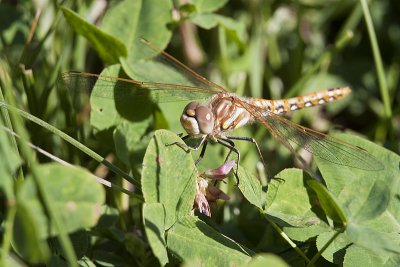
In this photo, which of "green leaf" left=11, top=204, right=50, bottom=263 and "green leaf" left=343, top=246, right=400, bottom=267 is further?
"green leaf" left=343, top=246, right=400, bottom=267

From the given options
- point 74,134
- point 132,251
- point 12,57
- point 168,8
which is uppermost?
point 168,8

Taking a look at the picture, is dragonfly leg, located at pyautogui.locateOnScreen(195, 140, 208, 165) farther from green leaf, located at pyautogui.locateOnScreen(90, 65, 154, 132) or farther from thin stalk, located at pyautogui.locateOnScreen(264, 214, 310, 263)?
thin stalk, located at pyautogui.locateOnScreen(264, 214, 310, 263)

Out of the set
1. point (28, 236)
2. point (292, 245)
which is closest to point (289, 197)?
point (292, 245)

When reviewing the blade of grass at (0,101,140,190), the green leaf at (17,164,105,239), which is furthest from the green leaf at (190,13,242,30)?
the green leaf at (17,164,105,239)

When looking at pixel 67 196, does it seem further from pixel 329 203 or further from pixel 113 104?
pixel 113 104

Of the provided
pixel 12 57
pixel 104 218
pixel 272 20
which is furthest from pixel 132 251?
pixel 272 20

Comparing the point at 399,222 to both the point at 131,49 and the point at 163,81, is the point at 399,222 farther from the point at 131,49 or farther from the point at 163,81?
the point at 131,49

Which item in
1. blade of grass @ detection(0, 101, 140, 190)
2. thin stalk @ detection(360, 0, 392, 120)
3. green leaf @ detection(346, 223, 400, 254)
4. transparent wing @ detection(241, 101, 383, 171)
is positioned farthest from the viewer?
thin stalk @ detection(360, 0, 392, 120)
